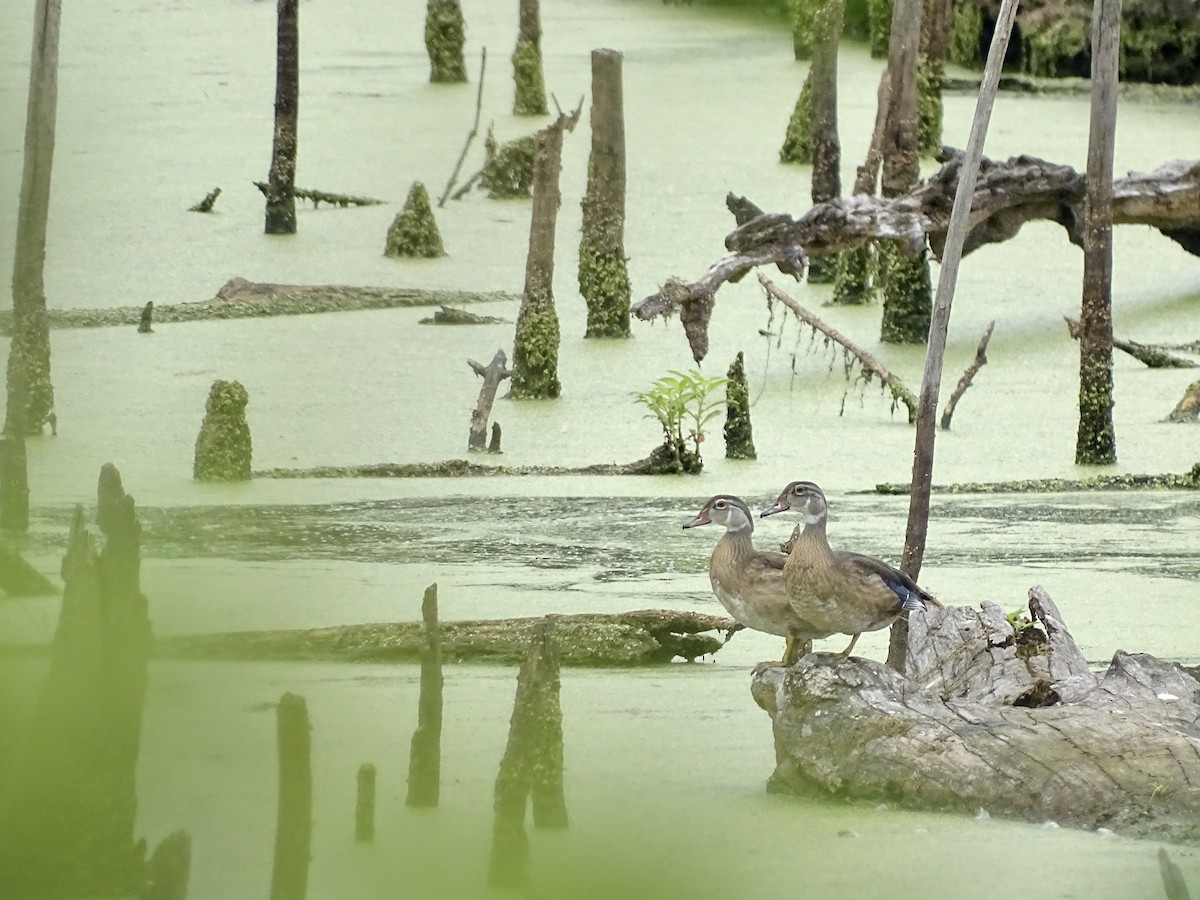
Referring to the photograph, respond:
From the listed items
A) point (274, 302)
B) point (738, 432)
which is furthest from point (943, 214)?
point (274, 302)

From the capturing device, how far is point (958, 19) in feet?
51.8

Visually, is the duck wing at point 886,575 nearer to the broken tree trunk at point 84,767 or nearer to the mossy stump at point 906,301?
the broken tree trunk at point 84,767

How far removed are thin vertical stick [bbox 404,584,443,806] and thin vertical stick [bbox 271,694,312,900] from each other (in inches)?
33.3

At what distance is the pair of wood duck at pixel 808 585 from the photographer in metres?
3.47

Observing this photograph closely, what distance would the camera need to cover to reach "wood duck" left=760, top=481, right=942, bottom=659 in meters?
3.46

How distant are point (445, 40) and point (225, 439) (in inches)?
390

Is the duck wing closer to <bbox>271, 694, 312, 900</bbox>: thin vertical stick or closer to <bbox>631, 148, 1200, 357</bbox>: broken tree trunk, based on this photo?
<bbox>271, 694, 312, 900</bbox>: thin vertical stick

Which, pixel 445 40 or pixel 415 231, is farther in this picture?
pixel 445 40

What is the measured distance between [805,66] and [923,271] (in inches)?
300

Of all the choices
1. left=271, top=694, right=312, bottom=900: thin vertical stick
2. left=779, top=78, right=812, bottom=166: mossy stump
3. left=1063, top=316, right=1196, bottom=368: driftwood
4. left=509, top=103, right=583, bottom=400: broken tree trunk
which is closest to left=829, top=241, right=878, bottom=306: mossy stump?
left=1063, top=316, right=1196, bottom=368: driftwood

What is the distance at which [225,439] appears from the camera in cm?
698

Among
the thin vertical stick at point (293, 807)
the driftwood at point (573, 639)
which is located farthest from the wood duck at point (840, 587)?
the thin vertical stick at point (293, 807)

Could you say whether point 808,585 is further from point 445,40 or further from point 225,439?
point 445,40

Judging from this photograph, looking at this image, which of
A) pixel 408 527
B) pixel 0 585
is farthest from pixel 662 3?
pixel 0 585
